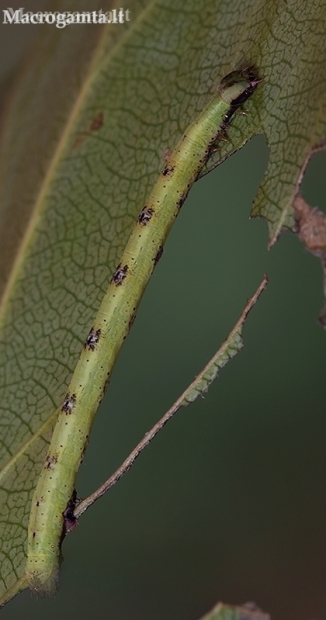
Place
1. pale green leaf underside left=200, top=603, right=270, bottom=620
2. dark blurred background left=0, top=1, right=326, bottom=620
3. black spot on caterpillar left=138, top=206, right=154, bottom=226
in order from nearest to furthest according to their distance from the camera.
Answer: pale green leaf underside left=200, top=603, right=270, bottom=620
black spot on caterpillar left=138, top=206, right=154, bottom=226
dark blurred background left=0, top=1, right=326, bottom=620

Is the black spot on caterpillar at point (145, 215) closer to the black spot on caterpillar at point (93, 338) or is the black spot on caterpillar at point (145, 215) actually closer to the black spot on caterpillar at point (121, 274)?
the black spot on caterpillar at point (121, 274)

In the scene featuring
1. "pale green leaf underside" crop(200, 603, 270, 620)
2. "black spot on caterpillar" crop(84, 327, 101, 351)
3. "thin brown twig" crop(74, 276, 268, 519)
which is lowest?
"pale green leaf underside" crop(200, 603, 270, 620)

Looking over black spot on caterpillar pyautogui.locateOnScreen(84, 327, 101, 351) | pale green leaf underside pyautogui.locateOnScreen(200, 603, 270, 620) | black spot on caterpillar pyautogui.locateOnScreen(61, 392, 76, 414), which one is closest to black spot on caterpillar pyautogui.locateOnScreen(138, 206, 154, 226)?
black spot on caterpillar pyautogui.locateOnScreen(84, 327, 101, 351)

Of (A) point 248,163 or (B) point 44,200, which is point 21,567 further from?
(A) point 248,163

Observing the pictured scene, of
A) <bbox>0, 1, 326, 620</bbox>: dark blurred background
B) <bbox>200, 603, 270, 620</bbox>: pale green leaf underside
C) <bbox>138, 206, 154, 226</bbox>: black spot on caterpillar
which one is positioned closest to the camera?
<bbox>200, 603, 270, 620</bbox>: pale green leaf underside

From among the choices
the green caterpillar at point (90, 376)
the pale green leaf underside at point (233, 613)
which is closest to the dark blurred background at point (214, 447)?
the green caterpillar at point (90, 376)

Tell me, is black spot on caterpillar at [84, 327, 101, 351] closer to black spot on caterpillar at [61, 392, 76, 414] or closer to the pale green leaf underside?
black spot on caterpillar at [61, 392, 76, 414]

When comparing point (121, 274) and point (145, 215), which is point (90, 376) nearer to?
point (121, 274)

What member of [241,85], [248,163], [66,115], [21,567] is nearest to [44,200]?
[66,115]
